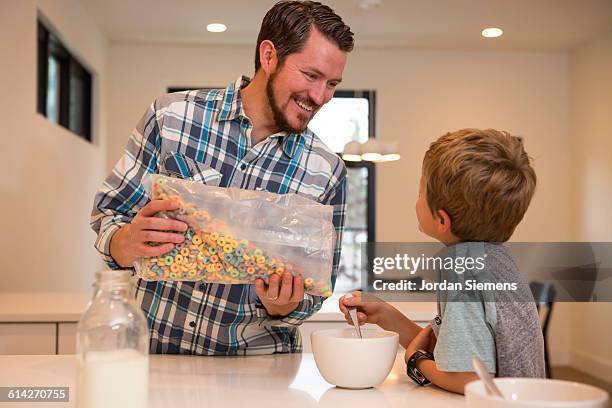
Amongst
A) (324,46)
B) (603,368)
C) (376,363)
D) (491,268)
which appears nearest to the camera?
(491,268)

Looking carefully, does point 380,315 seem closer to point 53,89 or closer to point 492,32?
point 53,89

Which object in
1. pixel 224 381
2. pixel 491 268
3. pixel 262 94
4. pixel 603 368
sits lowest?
pixel 603 368

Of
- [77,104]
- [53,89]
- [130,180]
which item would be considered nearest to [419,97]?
[77,104]

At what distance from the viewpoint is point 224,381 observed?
2.88ft

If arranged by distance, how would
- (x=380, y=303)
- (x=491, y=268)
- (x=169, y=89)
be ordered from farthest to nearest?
(x=169, y=89) < (x=380, y=303) < (x=491, y=268)

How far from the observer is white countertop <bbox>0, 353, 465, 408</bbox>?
772 mm

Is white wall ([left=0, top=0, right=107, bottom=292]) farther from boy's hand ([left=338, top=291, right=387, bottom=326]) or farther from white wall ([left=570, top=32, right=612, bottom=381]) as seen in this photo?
white wall ([left=570, top=32, right=612, bottom=381])

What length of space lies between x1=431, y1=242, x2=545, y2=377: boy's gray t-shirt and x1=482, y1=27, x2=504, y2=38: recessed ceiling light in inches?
165

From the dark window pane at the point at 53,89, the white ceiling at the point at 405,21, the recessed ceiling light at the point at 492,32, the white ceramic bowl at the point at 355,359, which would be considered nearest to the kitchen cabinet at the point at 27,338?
the white ceramic bowl at the point at 355,359

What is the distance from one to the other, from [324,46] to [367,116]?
153 inches

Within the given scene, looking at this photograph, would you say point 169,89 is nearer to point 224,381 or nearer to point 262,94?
point 262,94

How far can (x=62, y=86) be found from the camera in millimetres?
3725

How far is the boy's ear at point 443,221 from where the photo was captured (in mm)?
743

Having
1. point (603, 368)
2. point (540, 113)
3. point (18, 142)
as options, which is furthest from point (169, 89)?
point (603, 368)
